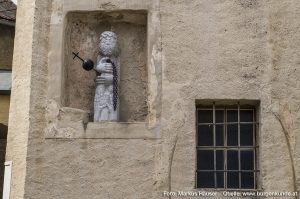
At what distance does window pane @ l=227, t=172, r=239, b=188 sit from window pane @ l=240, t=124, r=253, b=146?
0.40 meters

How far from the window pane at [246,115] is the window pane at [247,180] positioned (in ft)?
2.27

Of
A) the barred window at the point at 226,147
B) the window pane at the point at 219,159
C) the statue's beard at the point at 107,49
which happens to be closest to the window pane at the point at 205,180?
the barred window at the point at 226,147

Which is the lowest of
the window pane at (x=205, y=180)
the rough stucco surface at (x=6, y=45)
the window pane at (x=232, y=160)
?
the window pane at (x=205, y=180)

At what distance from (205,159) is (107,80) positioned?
1.63m

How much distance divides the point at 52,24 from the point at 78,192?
7.44 ft

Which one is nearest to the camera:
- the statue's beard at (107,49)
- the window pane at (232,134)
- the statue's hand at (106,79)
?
the window pane at (232,134)

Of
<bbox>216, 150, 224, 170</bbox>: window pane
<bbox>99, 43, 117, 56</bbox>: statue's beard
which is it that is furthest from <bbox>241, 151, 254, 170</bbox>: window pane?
<bbox>99, 43, 117, 56</bbox>: statue's beard

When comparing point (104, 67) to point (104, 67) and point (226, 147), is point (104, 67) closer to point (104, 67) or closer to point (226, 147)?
point (104, 67)

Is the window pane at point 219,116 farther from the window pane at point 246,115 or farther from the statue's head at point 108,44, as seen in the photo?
the statue's head at point 108,44

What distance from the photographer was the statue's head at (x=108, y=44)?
7773mm

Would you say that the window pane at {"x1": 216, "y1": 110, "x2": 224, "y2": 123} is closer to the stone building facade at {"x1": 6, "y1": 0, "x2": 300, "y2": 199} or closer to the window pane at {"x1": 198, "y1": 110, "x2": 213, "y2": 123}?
the window pane at {"x1": 198, "y1": 110, "x2": 213, "y2": 123}

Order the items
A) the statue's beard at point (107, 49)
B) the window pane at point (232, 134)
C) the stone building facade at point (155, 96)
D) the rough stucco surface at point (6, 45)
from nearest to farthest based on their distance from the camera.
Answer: the stone building facade at point (155, 96)
the window pane at point (232, 134)
the statue's beard at point (107, 49)
the rough stucco surface at point (6, 45)

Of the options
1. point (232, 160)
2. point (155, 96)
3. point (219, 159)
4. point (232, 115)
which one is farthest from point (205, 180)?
point (155, 96)

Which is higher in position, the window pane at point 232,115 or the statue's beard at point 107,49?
the statue's beard at point 107,49
